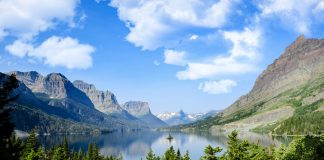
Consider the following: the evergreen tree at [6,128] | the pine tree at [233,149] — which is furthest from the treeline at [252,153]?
the evergreen tree at [6,128]

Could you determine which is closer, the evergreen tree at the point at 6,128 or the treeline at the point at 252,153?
the evergreen tree at the point at 6,128

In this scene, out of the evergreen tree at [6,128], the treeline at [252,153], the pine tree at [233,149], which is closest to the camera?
the evergreen tree at [6,128]

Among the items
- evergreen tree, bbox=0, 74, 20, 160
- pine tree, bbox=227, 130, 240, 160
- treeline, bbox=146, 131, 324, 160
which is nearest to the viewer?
evergreen tree, bbox=0, 74, 20, 160

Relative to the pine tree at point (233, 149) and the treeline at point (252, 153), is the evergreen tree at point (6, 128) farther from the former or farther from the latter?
the treeline at point (252, 153)

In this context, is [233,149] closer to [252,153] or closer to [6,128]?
[252,153]

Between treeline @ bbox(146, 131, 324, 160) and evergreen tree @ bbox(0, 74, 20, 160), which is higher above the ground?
evergreen tree @ bbox(0, 74, 20, 160)

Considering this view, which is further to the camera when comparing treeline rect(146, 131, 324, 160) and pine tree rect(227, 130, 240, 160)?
treeline rect(146, 131, 324, 160)

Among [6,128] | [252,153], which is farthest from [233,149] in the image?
[6,128]

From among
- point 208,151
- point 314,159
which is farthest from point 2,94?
point 314,159

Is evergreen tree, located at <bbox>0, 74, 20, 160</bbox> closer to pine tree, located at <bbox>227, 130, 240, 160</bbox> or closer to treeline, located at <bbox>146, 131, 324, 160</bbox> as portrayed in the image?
pine tree, located at <bbox>227, 130, 240, 160</bbox>

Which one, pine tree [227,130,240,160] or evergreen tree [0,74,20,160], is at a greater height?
evergreen tree [0,74,20,160]

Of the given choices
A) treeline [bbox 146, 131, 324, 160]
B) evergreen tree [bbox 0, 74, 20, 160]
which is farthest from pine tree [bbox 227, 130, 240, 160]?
evergreen tree [bbox 0, 74, 20, 160]

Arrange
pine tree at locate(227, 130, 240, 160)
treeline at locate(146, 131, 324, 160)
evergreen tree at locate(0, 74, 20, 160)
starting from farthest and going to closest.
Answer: treeline at locate(146, 131, 324, 160)
pine tree at locate(227, 130, 240, 160)
evergreen tree at locate(0, 74, 20, 160)

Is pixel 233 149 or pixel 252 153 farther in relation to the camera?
pixel 252 153
